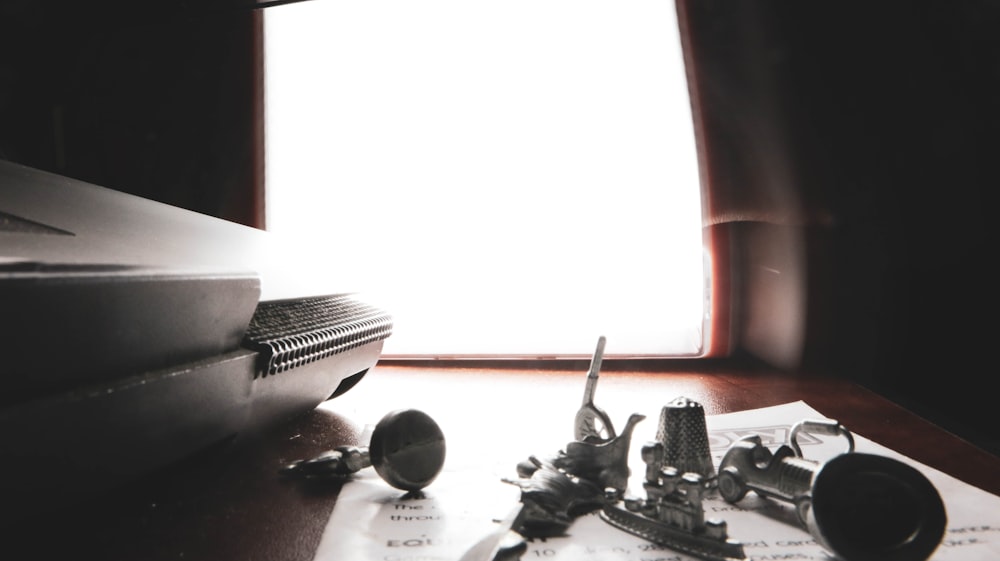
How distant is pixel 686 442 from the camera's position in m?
0.53

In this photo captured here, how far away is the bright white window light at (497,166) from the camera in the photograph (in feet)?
4.38

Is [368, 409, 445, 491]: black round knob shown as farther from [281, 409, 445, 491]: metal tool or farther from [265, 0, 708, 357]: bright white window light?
[265, 0, 708, 357]: bright white window light

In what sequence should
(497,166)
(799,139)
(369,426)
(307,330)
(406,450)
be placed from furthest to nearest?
(497,166) < (799,139) < (369,426) < (307,330) < (406,450)

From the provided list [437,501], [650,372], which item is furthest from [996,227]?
[437,501]

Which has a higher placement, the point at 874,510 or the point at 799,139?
the point at 799,139

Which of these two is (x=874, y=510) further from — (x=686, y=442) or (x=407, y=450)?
(x=407, y=450)

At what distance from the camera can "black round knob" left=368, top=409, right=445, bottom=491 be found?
512mm

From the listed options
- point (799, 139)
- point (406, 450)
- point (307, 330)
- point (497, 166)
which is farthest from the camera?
point (497, 166)

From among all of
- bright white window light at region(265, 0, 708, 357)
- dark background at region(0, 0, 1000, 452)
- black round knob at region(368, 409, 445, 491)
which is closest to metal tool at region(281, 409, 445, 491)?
black round knob at region(368, 409, 445, 491)

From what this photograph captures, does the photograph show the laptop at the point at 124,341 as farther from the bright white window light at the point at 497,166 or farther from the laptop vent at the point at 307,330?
the bright white window light at the point at 497,166

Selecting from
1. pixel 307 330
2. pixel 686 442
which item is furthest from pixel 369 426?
pixel 686 442

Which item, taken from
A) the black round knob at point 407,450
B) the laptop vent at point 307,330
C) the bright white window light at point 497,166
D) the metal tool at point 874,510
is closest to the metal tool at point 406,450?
the black round knob at point 407,450

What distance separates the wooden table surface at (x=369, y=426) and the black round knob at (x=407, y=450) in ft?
0.21

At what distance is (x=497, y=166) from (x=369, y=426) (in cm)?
79
